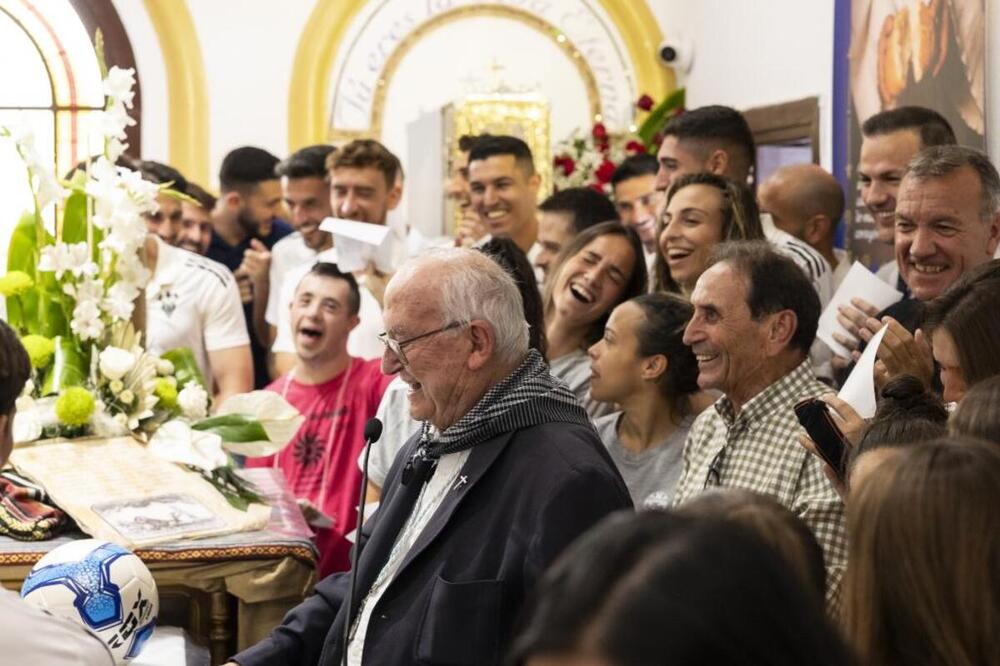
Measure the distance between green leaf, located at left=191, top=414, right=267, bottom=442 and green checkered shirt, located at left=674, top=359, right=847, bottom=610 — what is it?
1.18 meters

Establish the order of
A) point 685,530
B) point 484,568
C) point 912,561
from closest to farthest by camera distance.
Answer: point 685,530 → point 912,561 → point 484,568

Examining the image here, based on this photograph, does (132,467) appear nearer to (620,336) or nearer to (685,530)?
(620,336)

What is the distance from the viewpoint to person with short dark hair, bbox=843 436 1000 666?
1508 mm

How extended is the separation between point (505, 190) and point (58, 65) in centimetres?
414

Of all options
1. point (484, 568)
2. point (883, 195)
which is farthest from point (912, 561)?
point (883, 195)

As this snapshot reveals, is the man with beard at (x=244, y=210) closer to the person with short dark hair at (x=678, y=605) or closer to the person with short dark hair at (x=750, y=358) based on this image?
the person with short dark hair at (x=750, y=358)

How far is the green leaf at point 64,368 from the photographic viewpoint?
13.4ft

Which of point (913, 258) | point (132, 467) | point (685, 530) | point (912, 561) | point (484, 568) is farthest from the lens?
point (132, 467)

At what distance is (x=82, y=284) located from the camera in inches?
164

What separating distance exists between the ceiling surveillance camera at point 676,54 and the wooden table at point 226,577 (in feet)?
18.8

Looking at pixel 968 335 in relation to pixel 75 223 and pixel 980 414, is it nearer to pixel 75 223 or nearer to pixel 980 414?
pixel 980 414

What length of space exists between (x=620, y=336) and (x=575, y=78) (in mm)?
5436

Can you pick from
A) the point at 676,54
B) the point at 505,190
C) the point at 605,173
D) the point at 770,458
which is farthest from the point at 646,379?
the point at 676,54

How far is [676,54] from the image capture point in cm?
884
